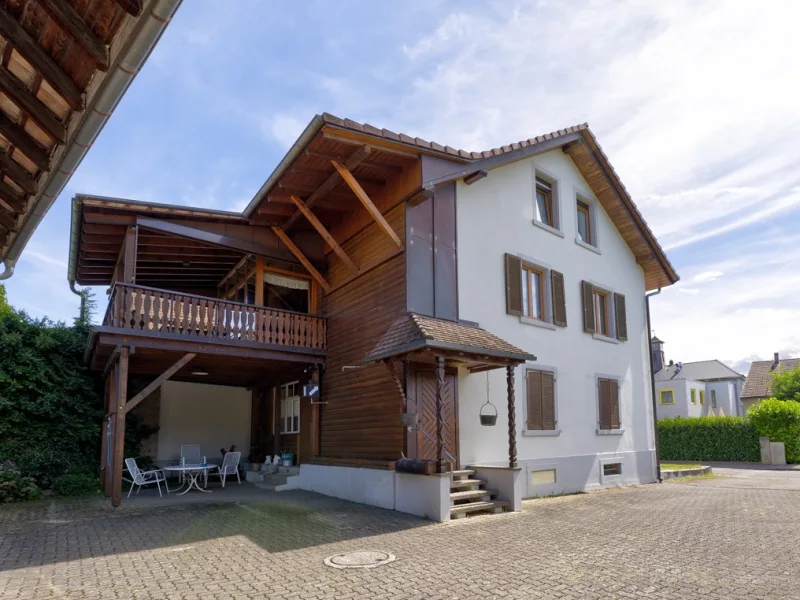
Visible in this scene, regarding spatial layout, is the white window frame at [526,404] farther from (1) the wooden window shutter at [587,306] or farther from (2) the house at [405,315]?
(1) the wooden window shutter at [587,306]

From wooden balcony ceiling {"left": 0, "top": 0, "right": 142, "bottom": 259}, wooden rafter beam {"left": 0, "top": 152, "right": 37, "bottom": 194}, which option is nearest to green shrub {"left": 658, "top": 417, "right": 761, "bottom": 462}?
wooden rafter beam {"left": 0, "top": 152, "right": 37, "bottom": 194}

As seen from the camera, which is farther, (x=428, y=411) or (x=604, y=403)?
(x=604, y=403)

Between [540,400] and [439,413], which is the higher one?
[540,400]

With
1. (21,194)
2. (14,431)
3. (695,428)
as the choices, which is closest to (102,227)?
(14,431)

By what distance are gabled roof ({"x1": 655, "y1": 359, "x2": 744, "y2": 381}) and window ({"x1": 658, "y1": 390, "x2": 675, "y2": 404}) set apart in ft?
6.82

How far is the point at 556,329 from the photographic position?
1306 cm

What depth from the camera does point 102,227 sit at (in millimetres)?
11883

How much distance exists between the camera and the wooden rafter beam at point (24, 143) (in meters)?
3.10

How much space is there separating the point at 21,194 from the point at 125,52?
157 cm

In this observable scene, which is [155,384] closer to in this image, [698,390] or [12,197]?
[12,197]

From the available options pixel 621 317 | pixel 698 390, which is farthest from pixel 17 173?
pixel 698 390

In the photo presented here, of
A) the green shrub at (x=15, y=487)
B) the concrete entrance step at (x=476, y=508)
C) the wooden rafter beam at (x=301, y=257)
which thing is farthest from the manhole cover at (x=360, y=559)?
the green shrub at (x=15, y=487)

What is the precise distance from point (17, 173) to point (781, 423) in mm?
23891

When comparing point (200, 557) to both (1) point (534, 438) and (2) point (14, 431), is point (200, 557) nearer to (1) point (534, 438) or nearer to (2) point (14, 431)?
(1) point (534, 438)
